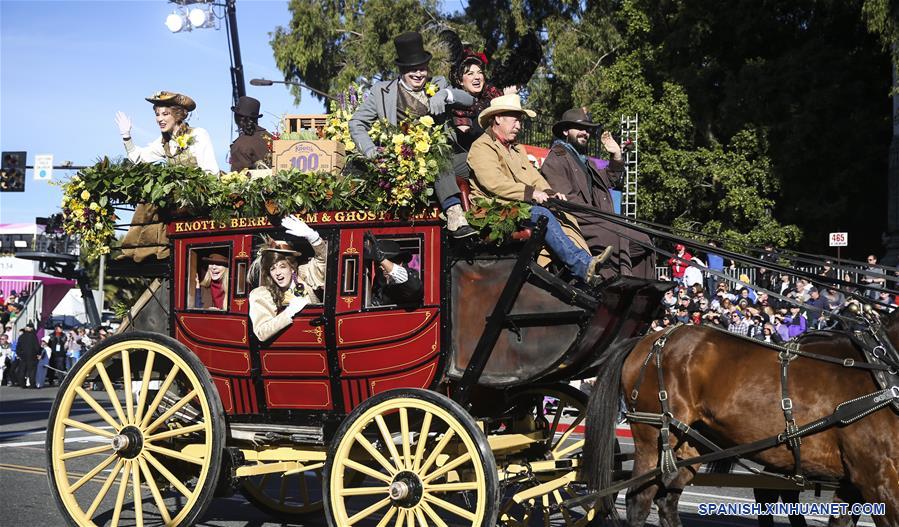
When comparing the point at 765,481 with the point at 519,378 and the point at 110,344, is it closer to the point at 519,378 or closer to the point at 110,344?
the point at 519,378

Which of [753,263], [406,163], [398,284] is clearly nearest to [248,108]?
[406,163]

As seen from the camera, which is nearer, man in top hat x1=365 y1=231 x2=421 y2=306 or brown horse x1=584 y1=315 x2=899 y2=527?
brown horse x1=584 y1=315 x2=899 y2=527

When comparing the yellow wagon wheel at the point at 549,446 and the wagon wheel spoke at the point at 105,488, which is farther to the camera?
the wagon wheel spoke at the point at 105,488

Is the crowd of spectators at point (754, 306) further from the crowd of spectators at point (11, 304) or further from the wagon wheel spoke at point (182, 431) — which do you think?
the crowd of spectators at point (11, 304)

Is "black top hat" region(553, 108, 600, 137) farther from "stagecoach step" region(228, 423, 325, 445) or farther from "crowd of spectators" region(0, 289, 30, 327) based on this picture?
"crowd of spectators" region(0, 289, 30, 327)

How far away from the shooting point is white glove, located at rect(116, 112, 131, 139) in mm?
8383

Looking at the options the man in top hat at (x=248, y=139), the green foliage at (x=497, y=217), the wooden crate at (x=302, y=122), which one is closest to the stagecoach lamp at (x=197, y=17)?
the man in top hat at (x=248, y=139)

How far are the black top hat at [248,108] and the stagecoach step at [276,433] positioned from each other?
10.5 feet

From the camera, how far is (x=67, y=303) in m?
45.5

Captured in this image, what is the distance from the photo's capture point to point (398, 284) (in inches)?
254

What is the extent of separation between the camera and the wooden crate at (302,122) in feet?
26.6

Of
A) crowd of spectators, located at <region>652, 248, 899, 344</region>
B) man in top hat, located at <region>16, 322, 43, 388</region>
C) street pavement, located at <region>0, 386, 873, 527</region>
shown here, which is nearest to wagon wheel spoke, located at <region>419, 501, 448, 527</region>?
street pavement, located at <region>0, 386, 873, 527</region>

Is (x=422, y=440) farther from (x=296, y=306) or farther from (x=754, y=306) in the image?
(x=754, y=306)

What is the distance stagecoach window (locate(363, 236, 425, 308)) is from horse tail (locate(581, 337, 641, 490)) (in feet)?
4.16
